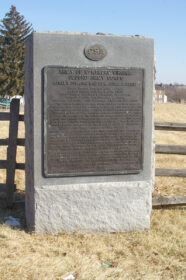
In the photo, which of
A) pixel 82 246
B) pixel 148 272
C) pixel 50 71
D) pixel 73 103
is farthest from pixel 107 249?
pixel 50 71

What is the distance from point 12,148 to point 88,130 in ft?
5.27

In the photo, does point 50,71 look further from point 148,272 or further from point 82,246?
point 148,272

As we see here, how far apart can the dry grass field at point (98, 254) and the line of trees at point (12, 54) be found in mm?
39853

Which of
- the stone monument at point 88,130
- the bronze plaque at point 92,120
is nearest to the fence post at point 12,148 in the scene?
the stone monument at point 88,130

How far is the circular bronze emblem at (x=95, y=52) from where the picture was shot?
439 cm

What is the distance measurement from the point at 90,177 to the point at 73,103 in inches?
39.8

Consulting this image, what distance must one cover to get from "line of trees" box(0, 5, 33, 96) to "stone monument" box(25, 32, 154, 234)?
3964 cm

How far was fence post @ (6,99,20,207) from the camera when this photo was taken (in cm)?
545

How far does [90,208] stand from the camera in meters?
4.66

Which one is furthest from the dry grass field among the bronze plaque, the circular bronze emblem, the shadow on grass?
the circular bronze emblem

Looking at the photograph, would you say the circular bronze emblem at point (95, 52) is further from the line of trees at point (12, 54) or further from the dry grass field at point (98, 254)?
the line of trees at point (12, 54)

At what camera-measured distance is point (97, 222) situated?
4.71m

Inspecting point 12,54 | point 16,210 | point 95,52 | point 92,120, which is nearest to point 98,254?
point 92,120

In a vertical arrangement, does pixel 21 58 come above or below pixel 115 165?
above
